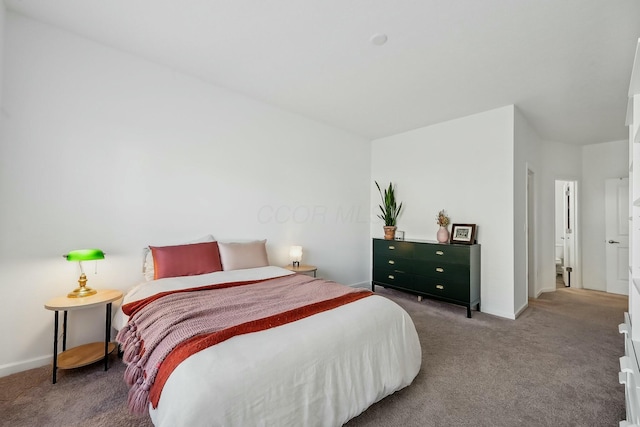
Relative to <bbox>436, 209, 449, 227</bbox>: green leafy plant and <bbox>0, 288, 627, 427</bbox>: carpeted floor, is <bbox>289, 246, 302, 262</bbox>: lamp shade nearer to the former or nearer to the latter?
<bbox>0, 288, 627, 427</bbox>: carpeted floor

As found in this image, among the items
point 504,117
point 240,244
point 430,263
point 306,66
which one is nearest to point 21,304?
point 240,244

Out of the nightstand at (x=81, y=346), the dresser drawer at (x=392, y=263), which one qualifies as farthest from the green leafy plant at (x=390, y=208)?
the nightstand at (x=81, y=346)

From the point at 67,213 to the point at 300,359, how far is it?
2.37 m

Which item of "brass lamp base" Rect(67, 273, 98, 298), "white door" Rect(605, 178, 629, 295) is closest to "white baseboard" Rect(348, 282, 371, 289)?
"brass lamp base" Rect(67, 273, 98, 298)

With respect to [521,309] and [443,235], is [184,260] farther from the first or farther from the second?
[521,309]

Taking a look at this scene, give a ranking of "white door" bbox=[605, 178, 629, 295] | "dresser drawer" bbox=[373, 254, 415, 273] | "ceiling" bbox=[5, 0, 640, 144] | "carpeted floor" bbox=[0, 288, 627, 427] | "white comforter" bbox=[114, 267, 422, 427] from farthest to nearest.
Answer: "white door" bbox=[605, 178, 629, 295] → "dresser drawer" bbox=[373, 254, 415, 273] → "ceiling" bbox=[5, 0, 640, 144] → "carpeted floor" bbox=[0, 288, 627, 427] → "white comforter" bbox=[114, 267, 422, 427]

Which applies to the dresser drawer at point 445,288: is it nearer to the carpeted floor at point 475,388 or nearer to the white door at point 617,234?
the carpeted floor at point 475,388

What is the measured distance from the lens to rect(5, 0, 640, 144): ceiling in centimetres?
196

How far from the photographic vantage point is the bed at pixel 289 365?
1.10m

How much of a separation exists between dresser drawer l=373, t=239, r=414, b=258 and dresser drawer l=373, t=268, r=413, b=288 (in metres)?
0.26

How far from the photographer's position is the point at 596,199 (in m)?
4.84

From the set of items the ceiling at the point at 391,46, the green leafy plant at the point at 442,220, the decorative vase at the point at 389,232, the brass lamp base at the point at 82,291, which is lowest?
the brass lamp base at the point at 82,291

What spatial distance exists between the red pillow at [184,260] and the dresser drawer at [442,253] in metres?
2.65

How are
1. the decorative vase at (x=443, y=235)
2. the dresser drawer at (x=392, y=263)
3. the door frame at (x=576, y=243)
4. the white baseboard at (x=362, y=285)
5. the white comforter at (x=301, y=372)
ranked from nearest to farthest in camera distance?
the white comforter at (x=301, y=372), the decorative vase at (x=443, y=235), the dresser drawer at (x=392, y=263), the white baseboard at (x=362, y=285), the door frame at (x=576, y=243)
